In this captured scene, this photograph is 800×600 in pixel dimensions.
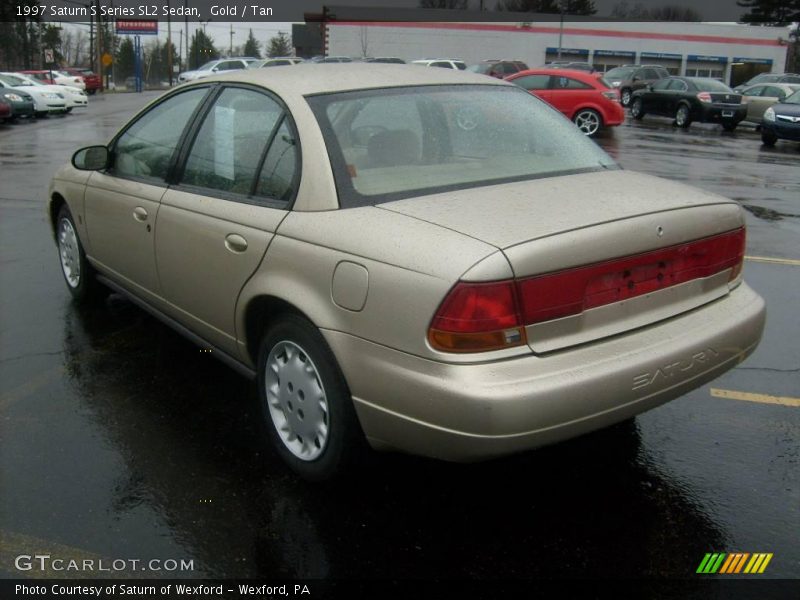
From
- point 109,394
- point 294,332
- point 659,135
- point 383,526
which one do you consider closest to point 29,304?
point 109,394

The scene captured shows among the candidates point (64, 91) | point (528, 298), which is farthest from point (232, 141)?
point (64, 91)

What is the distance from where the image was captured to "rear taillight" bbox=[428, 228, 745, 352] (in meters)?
2.55

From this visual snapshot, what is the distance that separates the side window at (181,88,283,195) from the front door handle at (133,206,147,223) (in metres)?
0.35

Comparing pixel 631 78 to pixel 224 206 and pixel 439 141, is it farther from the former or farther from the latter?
pixel 224 206

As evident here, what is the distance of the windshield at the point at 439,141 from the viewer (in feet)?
10.4

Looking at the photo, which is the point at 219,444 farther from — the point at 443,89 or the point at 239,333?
the point at 443,89

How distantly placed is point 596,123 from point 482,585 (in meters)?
18.7

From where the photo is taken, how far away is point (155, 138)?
14.4 ft

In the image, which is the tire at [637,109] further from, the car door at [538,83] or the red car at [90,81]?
the red car at [90,81]

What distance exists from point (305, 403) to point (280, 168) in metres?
1.00

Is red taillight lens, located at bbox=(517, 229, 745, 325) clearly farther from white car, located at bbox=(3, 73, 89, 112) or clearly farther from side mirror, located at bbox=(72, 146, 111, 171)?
white car, located at bbox=(3, 73, 89, 112)

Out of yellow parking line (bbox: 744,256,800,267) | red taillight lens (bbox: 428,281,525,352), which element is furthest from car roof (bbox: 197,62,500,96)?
yellow parking line (bbox: 744,256,800,267)

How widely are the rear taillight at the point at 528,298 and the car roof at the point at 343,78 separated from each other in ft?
4.57

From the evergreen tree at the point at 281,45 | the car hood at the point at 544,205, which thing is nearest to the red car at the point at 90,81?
the car hood at the point at 544,205
